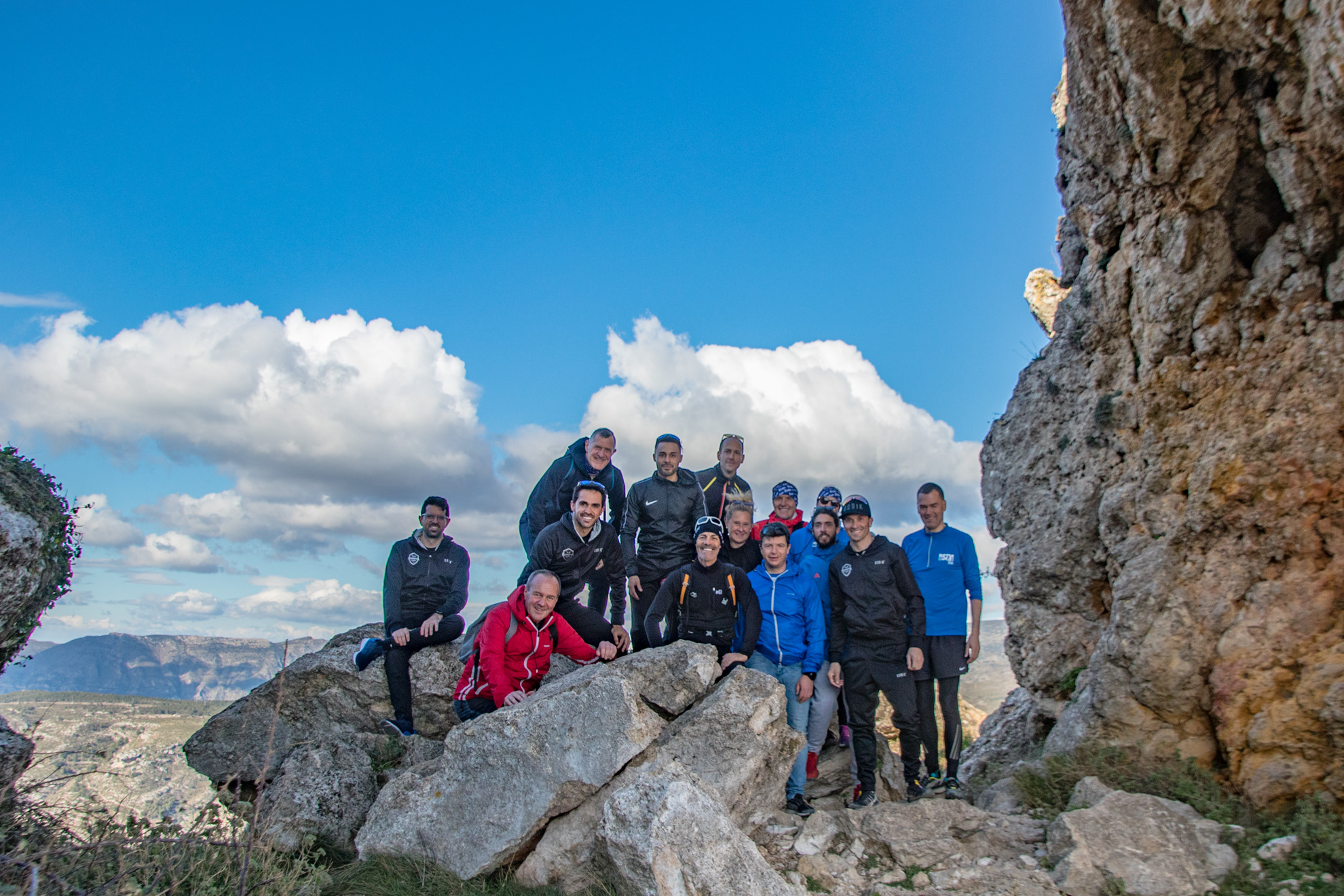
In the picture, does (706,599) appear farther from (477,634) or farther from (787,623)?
(477,634)

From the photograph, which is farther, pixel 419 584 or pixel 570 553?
pixel 419 584

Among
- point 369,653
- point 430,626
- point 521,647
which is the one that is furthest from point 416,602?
point 521,647

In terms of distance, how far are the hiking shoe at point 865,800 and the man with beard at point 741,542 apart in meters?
2.91

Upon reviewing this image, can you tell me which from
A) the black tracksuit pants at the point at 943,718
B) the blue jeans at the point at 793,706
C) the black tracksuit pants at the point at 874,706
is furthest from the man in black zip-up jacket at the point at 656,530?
the black tracksuit pants at the point at 943,718

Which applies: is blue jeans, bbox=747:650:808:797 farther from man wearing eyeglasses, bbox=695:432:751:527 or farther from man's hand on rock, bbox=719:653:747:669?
man wearing eyeglasses, bbox=695:432:751:527

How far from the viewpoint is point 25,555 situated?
8.44 meters

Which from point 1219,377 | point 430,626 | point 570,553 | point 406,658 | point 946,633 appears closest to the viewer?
point 1219,377

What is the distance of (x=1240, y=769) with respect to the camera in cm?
733

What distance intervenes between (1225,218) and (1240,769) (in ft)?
19.6

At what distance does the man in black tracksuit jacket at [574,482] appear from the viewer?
34.1 ft

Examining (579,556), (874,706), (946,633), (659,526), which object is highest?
(659,526)

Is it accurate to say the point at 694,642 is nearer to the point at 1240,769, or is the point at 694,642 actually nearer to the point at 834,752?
the point at 834,752

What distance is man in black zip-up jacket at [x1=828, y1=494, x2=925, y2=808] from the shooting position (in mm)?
8102

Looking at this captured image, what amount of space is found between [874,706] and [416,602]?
637 cm
